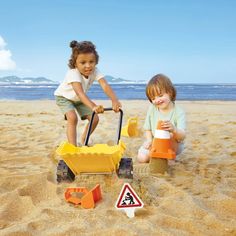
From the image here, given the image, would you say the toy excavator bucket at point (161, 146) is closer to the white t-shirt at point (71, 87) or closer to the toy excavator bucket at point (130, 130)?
the white t-shirt at point (71, 87)

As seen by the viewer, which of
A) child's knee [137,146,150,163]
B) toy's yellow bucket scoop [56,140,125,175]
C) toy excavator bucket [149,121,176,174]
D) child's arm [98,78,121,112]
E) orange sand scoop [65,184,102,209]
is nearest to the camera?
orange sand scoop [65,184,102,209]

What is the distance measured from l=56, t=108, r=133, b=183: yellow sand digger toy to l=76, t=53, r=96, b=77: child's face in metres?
0.98

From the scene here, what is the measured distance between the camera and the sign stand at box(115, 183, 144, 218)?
2.20 m

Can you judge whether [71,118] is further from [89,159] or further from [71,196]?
[71,196]

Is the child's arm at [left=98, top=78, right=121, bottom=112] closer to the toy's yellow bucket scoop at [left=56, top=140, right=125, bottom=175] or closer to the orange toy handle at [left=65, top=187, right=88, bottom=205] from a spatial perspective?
the toy's yellow bucket scoop at [left=56, top=140, right=125, bottom=175]

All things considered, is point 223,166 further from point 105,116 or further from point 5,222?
point 105,116

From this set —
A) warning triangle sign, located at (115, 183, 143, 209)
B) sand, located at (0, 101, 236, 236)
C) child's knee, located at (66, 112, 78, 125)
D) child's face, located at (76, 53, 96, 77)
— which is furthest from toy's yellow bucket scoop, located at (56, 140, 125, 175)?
child's face, located at (76, 53, 96, 77)

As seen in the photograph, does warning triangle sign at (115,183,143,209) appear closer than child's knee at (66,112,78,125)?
Yes

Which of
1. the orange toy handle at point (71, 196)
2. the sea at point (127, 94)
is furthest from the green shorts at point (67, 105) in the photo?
the sea at point (127, 94)

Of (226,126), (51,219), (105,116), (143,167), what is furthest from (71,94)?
(105,116)

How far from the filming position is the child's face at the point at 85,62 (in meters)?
3.58

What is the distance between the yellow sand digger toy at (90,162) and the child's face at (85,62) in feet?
3.22

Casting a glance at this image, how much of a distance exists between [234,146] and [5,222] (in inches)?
118

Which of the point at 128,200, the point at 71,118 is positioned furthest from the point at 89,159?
the point at 71,118
